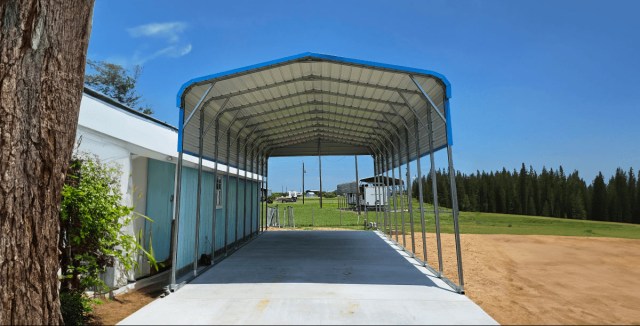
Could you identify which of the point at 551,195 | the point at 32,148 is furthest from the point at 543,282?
the point at 551,195

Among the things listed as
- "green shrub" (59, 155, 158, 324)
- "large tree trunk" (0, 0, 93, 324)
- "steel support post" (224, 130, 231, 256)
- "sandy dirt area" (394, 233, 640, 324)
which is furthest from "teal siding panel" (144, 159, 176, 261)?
"sandy dirt area" (394, 233, 640, 324)

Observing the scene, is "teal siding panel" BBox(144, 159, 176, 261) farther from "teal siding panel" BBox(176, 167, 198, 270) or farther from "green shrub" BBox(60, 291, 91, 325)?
"green shrub" BBox(60, 291, 91, 325)

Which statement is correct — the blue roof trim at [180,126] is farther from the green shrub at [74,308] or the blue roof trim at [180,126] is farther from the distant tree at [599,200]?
the distant tree at [599,200]

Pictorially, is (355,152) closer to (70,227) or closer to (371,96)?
(371,96)

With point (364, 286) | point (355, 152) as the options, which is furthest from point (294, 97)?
point (355, 152)

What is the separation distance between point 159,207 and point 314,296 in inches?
155

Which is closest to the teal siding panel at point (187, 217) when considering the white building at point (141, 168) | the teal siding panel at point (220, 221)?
the white building at point (141, 168)

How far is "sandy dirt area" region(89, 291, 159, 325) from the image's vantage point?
189 inches

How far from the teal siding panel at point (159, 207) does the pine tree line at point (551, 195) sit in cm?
3968

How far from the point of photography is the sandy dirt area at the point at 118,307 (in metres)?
4.79

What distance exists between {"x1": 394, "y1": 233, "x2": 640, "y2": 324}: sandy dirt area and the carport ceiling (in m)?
2.70

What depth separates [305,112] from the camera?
33.3 ft

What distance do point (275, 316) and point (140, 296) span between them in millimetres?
2735

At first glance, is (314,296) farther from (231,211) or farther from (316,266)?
(231,211)
